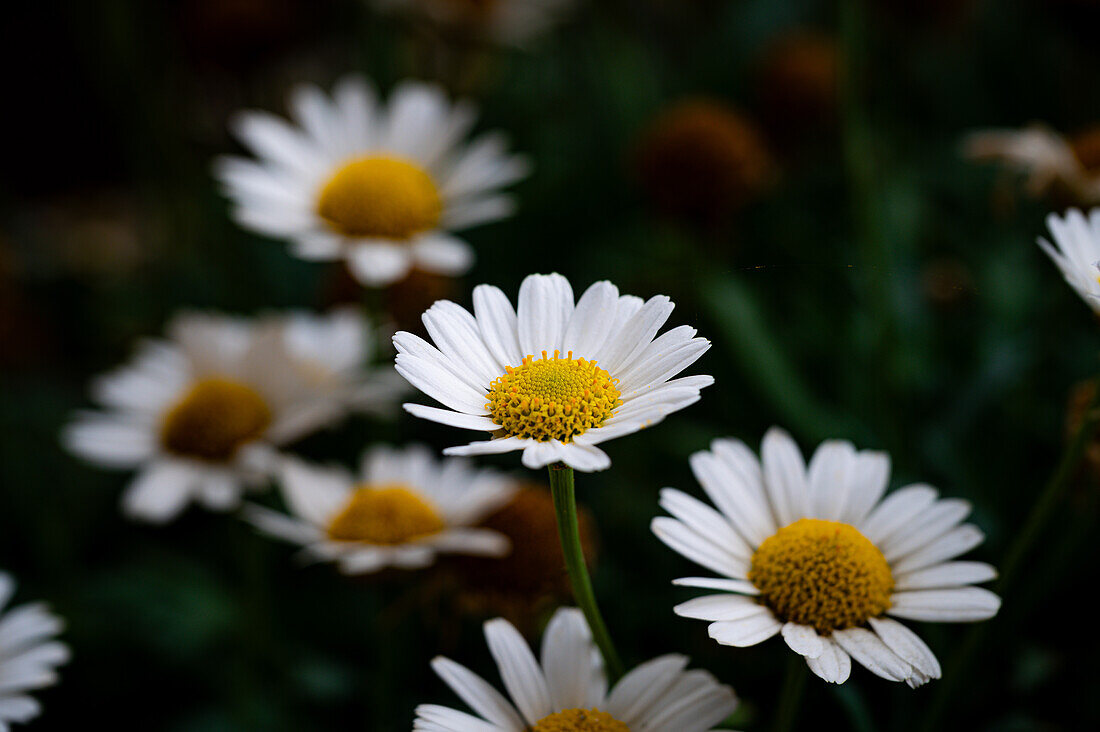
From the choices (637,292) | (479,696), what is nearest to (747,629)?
(479,696)

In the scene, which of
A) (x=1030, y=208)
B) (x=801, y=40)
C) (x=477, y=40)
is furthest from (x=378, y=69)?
(x=1030, y=208)

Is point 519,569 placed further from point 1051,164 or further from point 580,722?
point 1051,164

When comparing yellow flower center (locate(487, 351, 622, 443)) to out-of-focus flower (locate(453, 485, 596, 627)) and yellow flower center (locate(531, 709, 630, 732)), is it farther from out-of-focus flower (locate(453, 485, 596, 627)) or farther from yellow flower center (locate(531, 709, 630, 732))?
out-of-focus flower (locate(453, 485, 596, 627))

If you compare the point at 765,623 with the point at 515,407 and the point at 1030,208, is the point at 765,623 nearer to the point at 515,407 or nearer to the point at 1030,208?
the point at 515,407

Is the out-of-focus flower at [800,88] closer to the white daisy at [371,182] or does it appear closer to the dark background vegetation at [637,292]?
the dark background vegetation at [637,292]

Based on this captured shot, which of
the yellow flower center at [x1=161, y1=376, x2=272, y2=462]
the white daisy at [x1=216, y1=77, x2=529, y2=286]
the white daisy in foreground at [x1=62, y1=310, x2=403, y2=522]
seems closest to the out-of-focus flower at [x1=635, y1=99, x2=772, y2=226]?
the white daisy at [x1=216, y1=77, x2=529, y2=286]

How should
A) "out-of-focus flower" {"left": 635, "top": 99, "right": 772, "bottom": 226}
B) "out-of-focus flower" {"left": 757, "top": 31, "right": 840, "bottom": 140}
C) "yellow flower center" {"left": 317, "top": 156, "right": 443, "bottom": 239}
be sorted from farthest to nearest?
"out-of-focus flower" {"left": 757, "top": 31, "right": 840, "bottom": 140}, "out-of-focus flower" {"left": 635, "top": 99, "right": 772, "bottom": 226}, "yellow flower center" {"left": 317, "top": 156, "right": 443, "bottom": 239}
